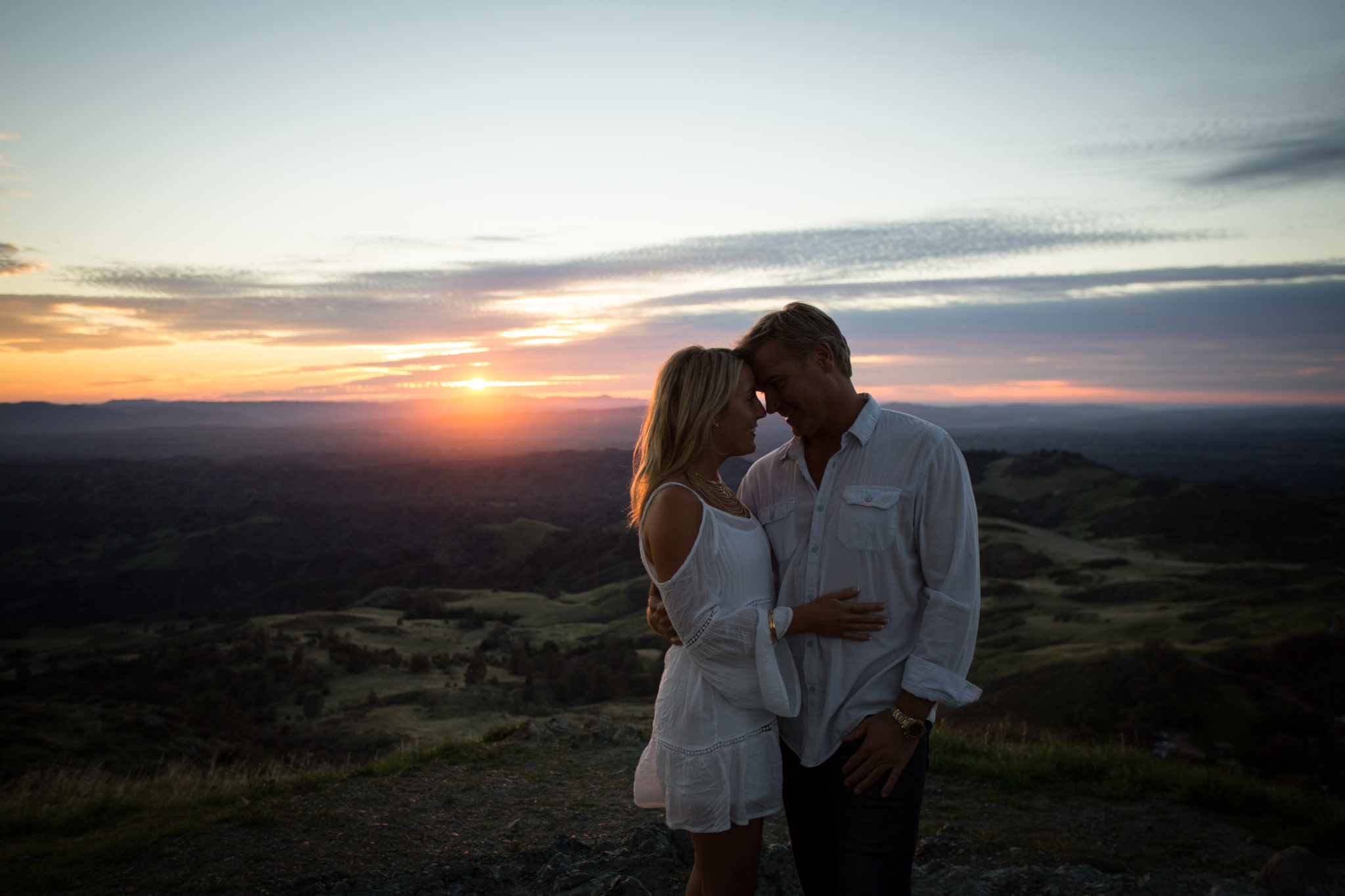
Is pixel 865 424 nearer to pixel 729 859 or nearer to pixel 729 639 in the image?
pixel 729 639

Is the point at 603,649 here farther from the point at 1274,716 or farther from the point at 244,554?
the point at 244,554

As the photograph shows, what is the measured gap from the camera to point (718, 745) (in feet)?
8.16

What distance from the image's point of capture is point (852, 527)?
253 centimetres

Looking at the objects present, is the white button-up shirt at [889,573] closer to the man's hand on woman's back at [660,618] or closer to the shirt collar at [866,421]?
the shirt collar at [866,421]

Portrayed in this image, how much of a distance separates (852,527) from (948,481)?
0.33 m

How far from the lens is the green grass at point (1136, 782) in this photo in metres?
5.24

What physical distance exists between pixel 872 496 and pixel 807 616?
1.43 ft

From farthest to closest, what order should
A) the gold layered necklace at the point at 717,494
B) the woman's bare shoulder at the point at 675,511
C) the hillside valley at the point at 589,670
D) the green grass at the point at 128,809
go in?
the hillside valley at the point at 589,670
the green grass at the point at 128,809
the gold layered necklace at the point at 717,494
the woman's bare shoulder at the point at 675,511

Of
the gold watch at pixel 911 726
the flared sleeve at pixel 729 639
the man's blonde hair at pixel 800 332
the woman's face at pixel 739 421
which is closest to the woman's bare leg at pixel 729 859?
the flared sleeve at pixel 729 639

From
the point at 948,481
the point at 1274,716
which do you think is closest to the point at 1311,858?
the point at 948,481

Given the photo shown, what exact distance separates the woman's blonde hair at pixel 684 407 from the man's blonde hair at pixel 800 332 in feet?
0.49

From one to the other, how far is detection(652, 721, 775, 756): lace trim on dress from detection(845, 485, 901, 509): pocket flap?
2.58 ft

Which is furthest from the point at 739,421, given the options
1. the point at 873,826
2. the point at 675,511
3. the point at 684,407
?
the point at 873,826

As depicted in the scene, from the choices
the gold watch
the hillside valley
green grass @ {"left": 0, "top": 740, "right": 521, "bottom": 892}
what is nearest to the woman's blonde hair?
the gold watch
